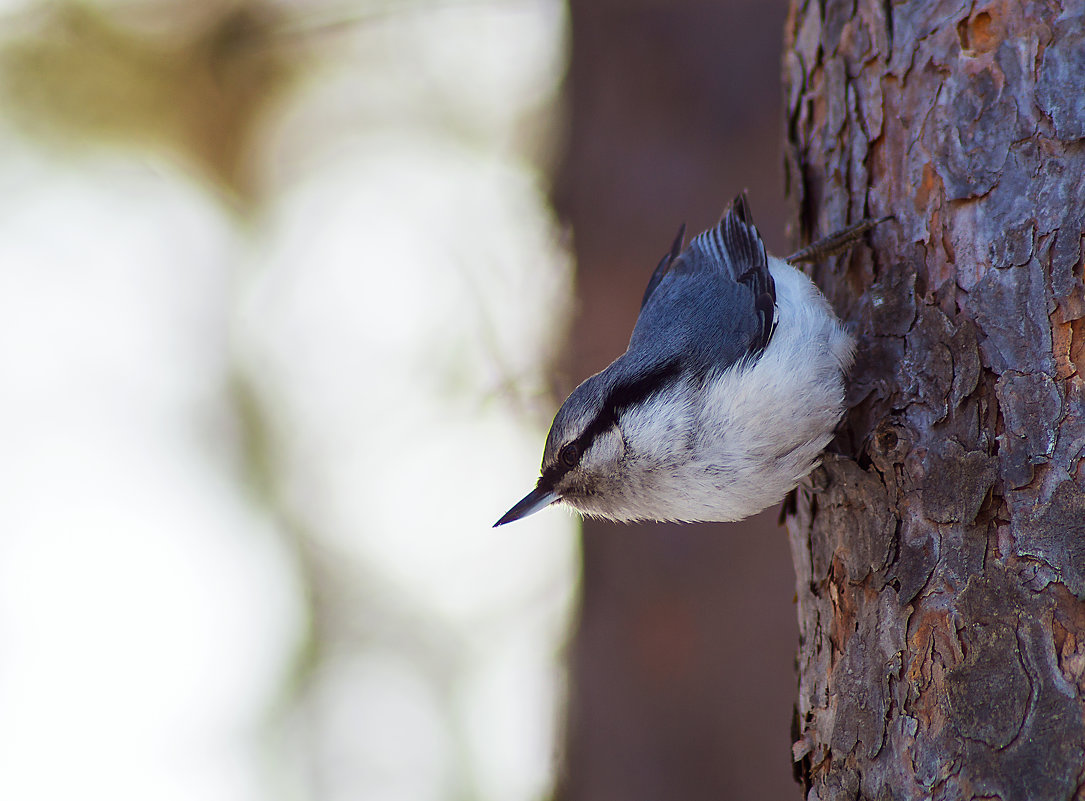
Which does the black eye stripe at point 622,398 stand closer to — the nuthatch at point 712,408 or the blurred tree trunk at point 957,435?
the nuthatch at point 712,408

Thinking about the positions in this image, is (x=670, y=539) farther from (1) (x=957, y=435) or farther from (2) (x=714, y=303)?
(1) (x=957, y=435)

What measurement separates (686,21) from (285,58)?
7.96 feet

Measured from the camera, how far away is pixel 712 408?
5.44 ft

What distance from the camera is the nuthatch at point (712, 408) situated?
162 centimetres

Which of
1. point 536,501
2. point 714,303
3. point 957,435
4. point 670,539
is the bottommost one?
point 670,539

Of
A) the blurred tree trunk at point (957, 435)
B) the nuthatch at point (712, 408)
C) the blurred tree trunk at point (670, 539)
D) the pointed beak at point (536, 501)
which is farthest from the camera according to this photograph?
the blurred tree trunk at point (670, 539)

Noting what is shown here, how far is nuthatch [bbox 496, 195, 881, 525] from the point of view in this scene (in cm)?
162

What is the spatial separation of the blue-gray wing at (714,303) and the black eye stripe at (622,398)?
36 mm

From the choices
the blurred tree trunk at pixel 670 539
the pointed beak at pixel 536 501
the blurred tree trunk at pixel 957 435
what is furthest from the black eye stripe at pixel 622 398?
the blurred tree trunk at pixel 670 539

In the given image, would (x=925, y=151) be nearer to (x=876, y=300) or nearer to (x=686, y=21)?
(x=876, y=300)

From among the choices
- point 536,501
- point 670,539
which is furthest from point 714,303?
point 670,539

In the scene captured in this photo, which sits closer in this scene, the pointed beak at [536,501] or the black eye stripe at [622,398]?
the black eye stripe at [622,398]

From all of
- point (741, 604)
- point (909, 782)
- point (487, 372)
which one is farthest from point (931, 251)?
point (487, 372)

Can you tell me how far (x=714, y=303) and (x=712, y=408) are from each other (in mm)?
402
